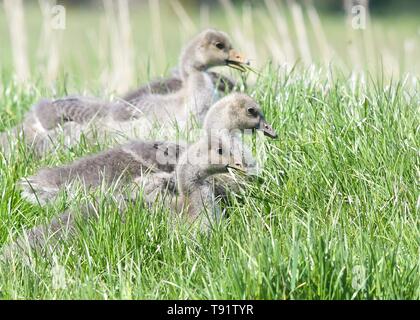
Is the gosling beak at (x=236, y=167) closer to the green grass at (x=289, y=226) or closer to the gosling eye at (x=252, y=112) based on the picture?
the green grass at (x=289, y=226)

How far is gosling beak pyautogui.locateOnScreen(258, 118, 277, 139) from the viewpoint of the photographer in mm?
5404

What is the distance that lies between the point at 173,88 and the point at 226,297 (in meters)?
3.40

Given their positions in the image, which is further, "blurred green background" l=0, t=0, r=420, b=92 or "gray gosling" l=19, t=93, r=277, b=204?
"blurred green background" l=0, t=0, r=420, b=92

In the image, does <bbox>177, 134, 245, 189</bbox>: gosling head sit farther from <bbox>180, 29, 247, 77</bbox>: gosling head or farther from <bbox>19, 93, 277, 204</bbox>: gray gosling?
<bbox>180, 29, 247, 77</bbox>: gosling head

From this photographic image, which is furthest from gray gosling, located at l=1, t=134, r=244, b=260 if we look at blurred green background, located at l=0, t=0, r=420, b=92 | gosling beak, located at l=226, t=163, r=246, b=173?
blurred green background, located at l=0, t=0, r=420, b=92

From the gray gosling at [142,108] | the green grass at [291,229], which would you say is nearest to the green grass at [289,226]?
the green grass at [291,229]

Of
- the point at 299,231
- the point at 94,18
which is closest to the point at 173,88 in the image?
the point at 299,231

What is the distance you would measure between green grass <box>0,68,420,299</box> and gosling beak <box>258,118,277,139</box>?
0.07 metres

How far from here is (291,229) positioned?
4.43 meters

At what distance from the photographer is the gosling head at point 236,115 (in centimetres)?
555

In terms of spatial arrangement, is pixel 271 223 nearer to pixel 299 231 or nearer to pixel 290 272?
pixel 299 231

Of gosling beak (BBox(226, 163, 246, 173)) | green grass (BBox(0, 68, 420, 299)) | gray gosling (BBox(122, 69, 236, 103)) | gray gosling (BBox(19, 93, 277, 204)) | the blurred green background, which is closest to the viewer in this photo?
green grass (BBox(0, 68, 420, 299))

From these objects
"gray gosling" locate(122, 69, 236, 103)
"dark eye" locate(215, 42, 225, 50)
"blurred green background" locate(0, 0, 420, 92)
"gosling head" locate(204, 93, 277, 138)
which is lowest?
"gosling head" locate(204, 93, 277, 138)

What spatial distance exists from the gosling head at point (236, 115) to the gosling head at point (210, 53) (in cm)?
120
